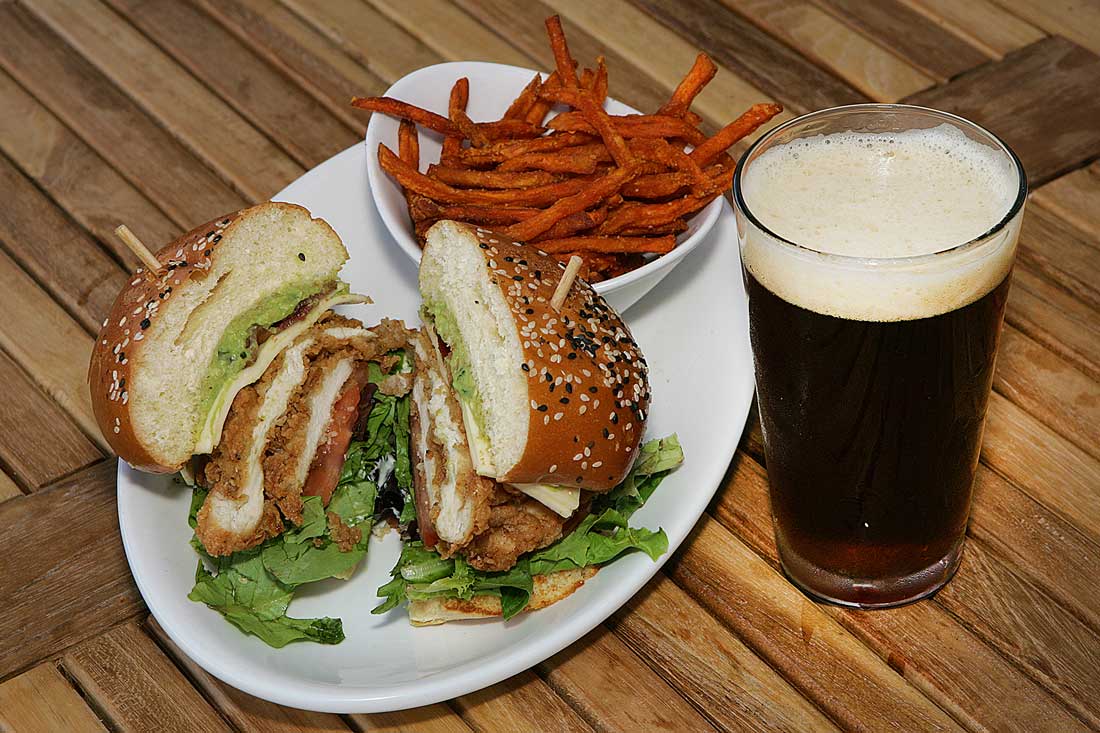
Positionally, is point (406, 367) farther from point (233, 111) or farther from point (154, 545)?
point (233, 111)

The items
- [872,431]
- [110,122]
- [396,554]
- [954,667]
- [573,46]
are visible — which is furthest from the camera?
[573,46]

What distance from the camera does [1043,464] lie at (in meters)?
2.04

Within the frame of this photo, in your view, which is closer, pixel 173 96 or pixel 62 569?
pixel 62 569

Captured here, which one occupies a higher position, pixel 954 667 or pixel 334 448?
pixel 334 448

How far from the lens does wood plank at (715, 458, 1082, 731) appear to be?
5.56 ft

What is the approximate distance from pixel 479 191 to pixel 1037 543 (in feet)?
3.80

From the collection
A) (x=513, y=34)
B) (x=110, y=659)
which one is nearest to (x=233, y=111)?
(x=513, y=34)

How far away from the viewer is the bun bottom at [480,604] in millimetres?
1850

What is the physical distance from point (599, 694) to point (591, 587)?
0.16 metres

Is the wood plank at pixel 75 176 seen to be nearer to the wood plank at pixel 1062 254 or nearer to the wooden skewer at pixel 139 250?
the wooden skewer at pixel 139 250

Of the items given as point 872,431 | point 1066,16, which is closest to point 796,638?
point 872,431

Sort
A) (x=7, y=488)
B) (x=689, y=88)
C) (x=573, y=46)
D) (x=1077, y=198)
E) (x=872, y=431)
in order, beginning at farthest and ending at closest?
(x=573, y=46)
(x=1077, y=198)
(x=689, y=88)
(x=7, y=488)
(x=872, y=431)

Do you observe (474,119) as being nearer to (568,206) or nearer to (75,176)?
(568,206)

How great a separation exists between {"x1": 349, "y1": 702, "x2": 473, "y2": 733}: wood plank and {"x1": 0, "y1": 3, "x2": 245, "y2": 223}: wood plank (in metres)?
1.35
